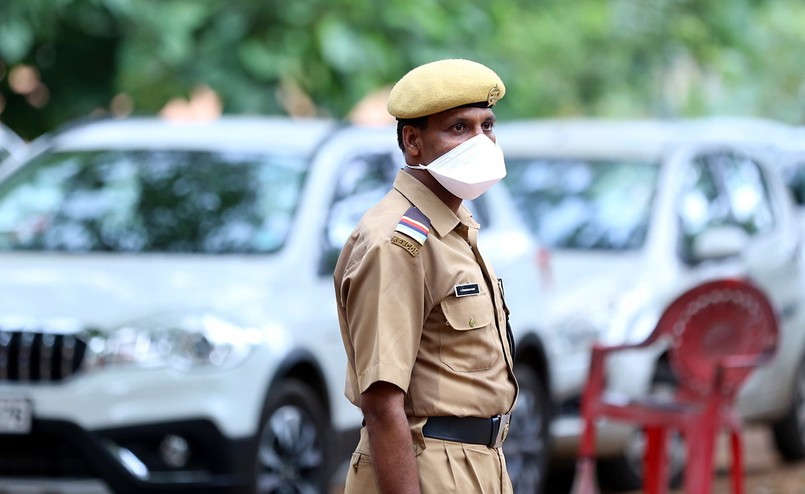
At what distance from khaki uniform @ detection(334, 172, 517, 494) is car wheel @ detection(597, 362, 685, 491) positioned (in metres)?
5.42

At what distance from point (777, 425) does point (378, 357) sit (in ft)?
24.2

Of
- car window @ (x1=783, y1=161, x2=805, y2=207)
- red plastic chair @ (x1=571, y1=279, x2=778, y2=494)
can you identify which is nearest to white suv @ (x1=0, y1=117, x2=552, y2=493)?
red plastic chair @ (x1=571, y1=279, x2=778, y2=494)

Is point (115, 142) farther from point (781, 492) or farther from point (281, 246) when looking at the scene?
point (781, 492)

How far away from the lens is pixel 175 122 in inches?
336

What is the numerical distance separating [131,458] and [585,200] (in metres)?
4.04

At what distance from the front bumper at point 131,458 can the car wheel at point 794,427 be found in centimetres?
460

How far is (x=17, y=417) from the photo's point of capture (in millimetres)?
6691

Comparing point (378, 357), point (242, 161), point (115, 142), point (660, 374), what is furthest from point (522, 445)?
point (378, 357)

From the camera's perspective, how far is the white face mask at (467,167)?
3.61m

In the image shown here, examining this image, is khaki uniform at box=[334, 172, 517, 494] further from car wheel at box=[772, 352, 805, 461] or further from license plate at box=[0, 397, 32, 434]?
car wheel at box=[772, 352, 805, 461]

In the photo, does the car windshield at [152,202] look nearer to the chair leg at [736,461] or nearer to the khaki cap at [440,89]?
the chair leg at [736,461]

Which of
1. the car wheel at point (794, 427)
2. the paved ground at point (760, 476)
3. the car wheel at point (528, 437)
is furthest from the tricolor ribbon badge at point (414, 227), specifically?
the car wheel at point (794, 427)

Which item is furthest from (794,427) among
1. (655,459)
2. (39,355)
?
(39,355)

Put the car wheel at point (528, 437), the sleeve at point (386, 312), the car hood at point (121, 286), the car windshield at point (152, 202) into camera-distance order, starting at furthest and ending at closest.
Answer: the car wheel at point (528, 437) → the car windshield at point (152, 202) → the car hood at point (121, 286) → the sleeve at point (386, 312)
